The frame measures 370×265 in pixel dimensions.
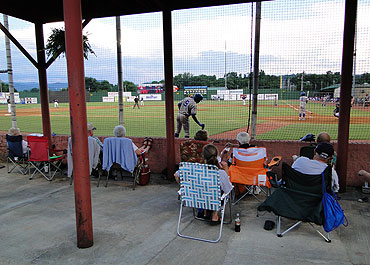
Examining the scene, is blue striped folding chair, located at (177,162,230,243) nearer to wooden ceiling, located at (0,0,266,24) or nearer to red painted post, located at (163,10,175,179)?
red painted post, located at (163,10,175,179)

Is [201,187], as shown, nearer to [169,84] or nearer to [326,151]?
[326,151]

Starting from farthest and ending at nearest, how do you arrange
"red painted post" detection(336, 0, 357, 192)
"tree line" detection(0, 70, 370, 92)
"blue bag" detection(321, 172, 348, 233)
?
"tree line" detection(0, 70, 370, 92) → "red painted post" detection(336, 0, 357, 192) → "blue bag" detection(321, 172, 348, 233)

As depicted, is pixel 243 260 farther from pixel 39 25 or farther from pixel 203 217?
pixel 39 25

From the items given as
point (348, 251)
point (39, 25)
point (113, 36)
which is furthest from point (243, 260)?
point (39, 25)

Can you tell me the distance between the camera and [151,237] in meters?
3.52

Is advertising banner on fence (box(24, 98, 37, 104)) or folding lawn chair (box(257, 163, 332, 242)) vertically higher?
advertising banner on fence (box(24, 98, 37, 104))

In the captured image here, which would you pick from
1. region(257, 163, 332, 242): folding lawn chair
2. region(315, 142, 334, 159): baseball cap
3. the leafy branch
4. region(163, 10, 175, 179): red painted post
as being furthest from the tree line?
region(257, 163, 332, 242): folding lawn chair

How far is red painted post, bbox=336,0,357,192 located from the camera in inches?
192

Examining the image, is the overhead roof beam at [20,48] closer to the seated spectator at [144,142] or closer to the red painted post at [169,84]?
the seated spectator at [144,142]

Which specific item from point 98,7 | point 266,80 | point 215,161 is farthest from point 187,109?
point 215,161

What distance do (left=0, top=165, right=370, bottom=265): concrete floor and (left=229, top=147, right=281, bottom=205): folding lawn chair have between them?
19.2 inches

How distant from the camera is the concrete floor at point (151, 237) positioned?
303 cm

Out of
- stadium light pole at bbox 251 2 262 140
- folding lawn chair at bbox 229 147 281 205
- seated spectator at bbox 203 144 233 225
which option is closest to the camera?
seated spectator at bbox 203 144 233 225

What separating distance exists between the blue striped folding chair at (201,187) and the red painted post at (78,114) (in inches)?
43.7
